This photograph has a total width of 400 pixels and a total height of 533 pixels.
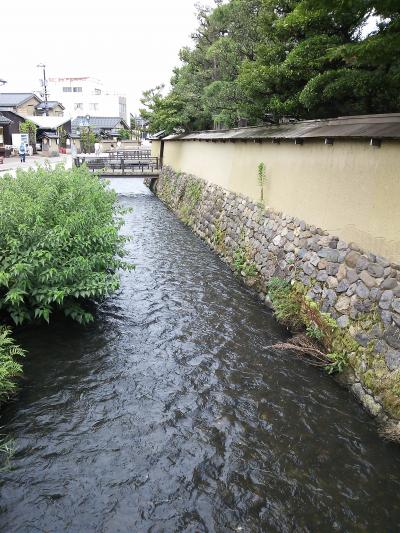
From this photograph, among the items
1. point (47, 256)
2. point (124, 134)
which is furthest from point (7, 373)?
point (124, 134)

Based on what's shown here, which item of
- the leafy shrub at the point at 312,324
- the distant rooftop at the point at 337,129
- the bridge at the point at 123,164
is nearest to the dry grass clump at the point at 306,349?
the leafy shrub at the point at 312,324

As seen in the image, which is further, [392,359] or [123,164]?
[123,164]

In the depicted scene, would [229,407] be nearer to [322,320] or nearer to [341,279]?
[322,320]

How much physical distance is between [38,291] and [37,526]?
→ 4.10 m

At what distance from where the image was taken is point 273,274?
35.0 ft

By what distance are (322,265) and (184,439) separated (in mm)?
4685

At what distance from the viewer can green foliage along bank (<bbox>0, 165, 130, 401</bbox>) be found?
292 inches

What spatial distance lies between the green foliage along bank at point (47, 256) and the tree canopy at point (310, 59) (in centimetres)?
554

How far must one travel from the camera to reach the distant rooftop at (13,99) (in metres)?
53.7

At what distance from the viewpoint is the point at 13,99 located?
55.5m

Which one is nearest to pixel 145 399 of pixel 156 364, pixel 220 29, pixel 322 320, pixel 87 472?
pixel 156 364

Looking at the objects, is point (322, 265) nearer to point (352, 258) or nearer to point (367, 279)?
point (352, 258)

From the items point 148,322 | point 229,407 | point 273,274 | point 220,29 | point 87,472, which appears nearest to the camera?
point 87,472

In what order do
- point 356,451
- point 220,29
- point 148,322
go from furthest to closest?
point 220,29 → point 148,322 → point 356,451
